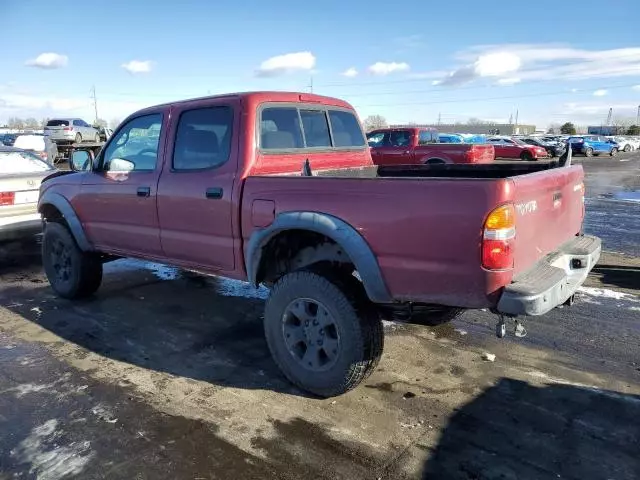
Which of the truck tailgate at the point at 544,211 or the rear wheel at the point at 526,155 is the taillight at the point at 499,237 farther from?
the rear wheel at the point at 526,155

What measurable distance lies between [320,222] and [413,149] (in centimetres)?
1341

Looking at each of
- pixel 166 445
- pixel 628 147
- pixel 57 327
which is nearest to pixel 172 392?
pixel 166 445

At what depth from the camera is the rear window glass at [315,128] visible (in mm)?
4684

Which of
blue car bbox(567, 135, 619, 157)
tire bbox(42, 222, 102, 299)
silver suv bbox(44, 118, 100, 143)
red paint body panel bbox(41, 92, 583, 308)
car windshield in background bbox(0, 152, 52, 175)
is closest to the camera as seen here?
red paint body panel bbox(41, 92, 583, 308)

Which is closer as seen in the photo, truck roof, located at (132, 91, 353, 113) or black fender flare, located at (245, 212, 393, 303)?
black fender flare, located at (245, 212, 393, 303)

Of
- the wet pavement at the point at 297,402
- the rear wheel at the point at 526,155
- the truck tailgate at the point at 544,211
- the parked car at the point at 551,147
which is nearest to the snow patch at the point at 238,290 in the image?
the wet pavement at the point at 297,402

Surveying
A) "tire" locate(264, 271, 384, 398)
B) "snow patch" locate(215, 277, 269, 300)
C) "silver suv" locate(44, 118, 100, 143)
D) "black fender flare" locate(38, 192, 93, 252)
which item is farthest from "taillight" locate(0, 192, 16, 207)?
"silver suv" locate(44, 118, 100, 143)

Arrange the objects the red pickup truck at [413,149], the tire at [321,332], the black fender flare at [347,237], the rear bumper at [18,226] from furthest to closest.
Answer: the red pickup truck at [413,149], the rear bumper at [18,226], the tire at [321,332], the black fender flare at [347,237]

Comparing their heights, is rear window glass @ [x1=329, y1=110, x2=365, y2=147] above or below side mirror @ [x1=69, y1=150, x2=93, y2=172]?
above

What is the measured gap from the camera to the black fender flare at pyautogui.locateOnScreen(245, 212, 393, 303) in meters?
3.21

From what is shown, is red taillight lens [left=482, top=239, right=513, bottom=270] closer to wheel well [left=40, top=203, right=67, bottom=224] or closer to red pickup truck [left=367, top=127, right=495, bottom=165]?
wheel well [left=40, top=203, right=67, bottom=224]

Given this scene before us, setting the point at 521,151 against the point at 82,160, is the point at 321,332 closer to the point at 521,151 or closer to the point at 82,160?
the point at 82,160

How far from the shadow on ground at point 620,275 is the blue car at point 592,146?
36.9 m

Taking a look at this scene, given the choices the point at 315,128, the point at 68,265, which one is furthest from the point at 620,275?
the point at 68,265
